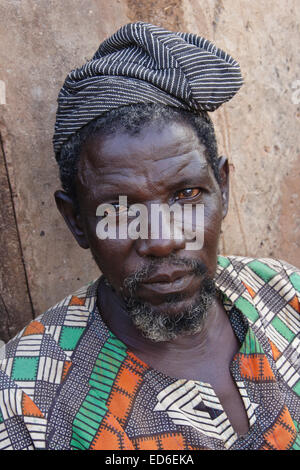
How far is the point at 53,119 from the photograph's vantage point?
6.43ft

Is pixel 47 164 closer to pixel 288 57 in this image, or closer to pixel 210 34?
pixel 210 34

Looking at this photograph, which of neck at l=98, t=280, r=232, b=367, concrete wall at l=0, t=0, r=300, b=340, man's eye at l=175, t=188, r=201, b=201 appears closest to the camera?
man's eye at l=175, t=188, r=201, b=201

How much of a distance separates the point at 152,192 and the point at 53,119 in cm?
73

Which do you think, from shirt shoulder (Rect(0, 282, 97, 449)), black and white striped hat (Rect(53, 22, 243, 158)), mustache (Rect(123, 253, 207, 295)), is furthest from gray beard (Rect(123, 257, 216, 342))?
black and white striped hat (Rect(53, 22, 243, 158))

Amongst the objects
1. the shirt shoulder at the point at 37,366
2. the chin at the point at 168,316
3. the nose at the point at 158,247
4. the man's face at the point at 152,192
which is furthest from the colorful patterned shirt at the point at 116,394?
the nose at the point at 158,247

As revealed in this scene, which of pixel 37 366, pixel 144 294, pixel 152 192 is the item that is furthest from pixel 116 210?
pixel 37 366

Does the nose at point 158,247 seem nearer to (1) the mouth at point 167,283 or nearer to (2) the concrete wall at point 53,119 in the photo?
(1) the mouth at point 167,283

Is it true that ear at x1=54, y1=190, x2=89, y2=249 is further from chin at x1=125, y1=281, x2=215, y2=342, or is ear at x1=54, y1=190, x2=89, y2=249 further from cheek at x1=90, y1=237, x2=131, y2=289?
chin at x1=125, y1=281, x2=215, y2=342

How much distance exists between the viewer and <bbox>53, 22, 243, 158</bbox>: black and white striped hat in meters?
1.49

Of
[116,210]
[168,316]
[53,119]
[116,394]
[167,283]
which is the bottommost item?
[116,394]

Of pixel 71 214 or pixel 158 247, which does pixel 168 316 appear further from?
pixel 71 214

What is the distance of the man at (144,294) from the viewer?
4.75ft

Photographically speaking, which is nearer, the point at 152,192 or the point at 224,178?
the point at 152,192

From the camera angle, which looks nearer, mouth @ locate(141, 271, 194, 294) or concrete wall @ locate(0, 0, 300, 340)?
mouth @ locate(141, 271, 194, 294)
